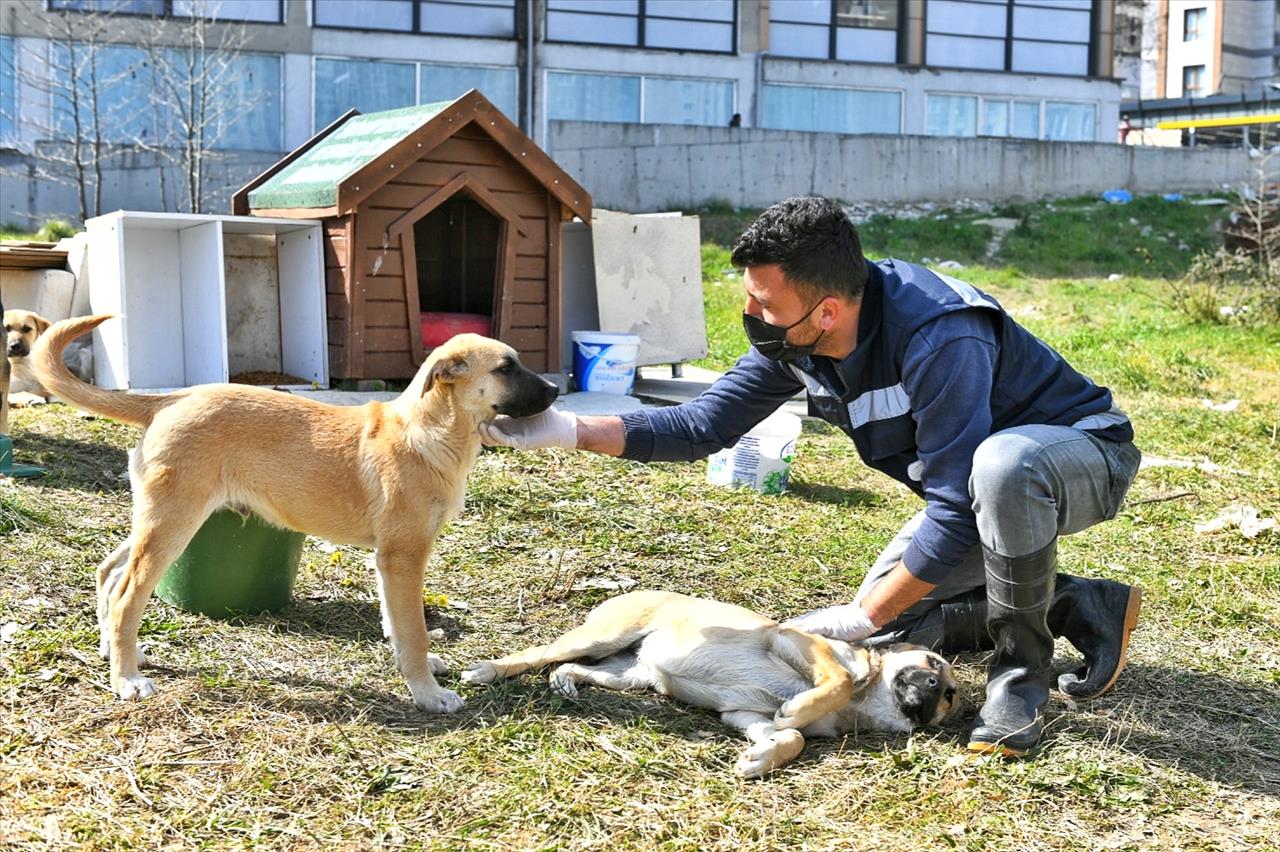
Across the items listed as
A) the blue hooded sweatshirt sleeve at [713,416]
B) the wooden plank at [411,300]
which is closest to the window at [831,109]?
the wooden plank at [411,300]

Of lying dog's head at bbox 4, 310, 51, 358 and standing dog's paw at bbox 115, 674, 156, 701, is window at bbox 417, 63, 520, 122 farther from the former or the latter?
standing dog's paw at bbox 115, 674, 156, 701

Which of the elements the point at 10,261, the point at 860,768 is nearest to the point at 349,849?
the point at 860,768

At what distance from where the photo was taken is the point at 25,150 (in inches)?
776

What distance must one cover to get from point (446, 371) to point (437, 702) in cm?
103

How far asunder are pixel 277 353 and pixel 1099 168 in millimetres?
20730

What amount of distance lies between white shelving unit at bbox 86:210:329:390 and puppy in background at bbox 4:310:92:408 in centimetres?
22

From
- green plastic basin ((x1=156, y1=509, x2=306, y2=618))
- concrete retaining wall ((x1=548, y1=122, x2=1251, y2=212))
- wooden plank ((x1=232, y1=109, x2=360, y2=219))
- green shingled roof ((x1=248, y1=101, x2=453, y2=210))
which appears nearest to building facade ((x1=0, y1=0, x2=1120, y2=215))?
concrete retaining wall ((x1=548, y1=122, x2=1251, y2=212))

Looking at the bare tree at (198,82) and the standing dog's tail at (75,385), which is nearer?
the standing dog's tail at (75,385)

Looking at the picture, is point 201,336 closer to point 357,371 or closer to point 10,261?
point 357,371

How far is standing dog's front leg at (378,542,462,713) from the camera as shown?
3.74 metres

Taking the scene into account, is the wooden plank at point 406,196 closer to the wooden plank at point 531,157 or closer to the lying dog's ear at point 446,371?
the wooden plank at point 531,157

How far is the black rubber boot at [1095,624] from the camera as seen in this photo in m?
3.98

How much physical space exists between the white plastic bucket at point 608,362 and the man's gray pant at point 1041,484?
223 inches

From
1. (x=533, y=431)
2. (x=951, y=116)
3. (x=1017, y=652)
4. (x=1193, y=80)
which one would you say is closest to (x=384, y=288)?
(x=533, y=431)
